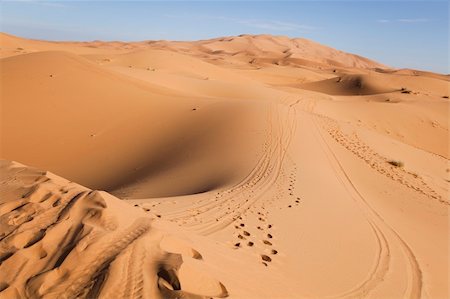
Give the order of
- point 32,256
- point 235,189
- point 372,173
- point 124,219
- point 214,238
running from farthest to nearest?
point 372,173
point 235,189
point 214,238
point 124,219
point 32,256

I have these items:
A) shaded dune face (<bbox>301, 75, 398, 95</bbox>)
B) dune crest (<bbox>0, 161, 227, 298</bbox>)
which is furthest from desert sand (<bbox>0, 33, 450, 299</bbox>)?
shaded dune face (<bbox>301, 75, 398, 95</bbox>)

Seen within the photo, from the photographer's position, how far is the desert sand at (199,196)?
299 cm

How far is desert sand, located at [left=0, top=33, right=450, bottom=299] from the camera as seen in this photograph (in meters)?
2.99

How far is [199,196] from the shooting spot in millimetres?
6367

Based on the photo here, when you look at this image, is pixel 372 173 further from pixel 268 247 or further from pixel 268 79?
pixel 268 79

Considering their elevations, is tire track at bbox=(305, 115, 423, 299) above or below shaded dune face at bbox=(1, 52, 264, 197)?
below

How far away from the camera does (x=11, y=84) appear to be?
12.8 metres

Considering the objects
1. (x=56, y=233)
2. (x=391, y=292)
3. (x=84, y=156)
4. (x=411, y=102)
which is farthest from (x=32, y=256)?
(x=411, y=102)

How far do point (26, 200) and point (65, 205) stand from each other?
0.48 m

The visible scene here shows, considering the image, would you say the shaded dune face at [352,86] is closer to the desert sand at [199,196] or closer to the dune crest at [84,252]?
the desert sand at [199,196]

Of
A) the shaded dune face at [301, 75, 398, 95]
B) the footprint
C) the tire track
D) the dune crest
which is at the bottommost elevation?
the tire track

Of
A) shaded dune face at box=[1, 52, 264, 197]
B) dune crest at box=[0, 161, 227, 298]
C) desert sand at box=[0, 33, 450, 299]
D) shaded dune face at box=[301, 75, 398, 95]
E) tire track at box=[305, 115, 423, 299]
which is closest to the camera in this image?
dune crest at box=[0, 161, 227, 298]

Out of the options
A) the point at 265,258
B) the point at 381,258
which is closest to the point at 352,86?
the point at 381,258

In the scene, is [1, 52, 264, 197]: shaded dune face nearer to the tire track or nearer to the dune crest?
the tire track
